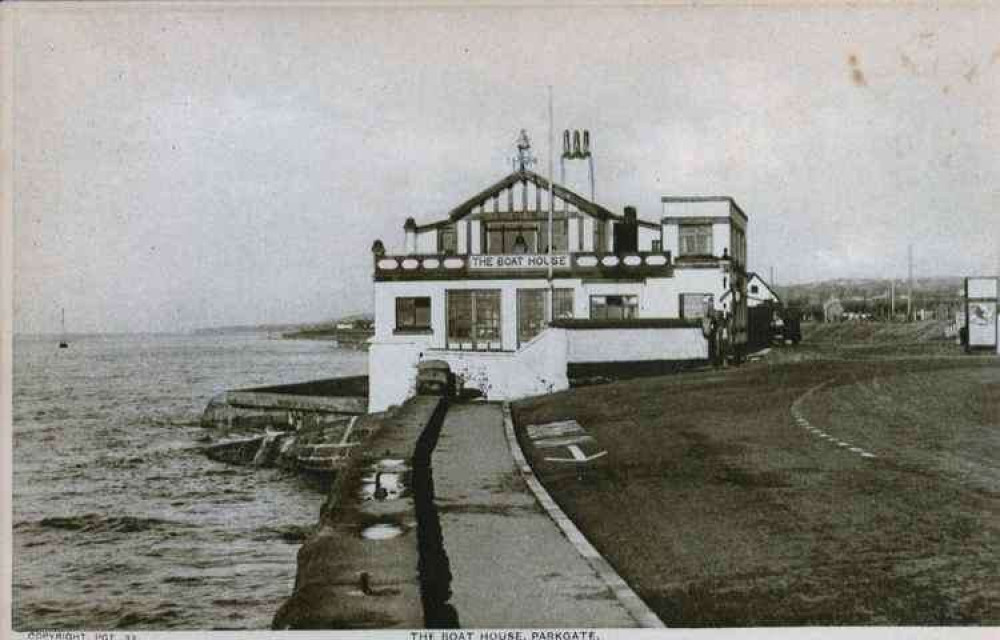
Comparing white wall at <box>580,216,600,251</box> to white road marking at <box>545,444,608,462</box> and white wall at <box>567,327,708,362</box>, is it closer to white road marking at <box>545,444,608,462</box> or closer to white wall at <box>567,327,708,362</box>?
white wall at <box>567,327,708,362</box>

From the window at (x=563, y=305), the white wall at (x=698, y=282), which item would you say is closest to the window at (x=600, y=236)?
the window at (x=563, y=305)

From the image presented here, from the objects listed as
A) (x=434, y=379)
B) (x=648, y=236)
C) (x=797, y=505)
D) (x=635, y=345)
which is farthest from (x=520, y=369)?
(x=797, y=505)

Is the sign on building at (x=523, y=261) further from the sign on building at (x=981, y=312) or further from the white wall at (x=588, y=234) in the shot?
the sign on building at (x=981, y=312)

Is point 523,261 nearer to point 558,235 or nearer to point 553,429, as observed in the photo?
point 558,235

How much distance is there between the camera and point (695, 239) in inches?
1415

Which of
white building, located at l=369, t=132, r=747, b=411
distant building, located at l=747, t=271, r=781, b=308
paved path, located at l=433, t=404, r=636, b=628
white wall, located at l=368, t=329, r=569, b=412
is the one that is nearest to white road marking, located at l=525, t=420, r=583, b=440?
paved path, located at l=433, t=404, r=636, b=628

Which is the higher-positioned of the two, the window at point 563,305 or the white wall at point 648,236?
the white wall at point 648,236

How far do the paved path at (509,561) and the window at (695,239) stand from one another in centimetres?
2436

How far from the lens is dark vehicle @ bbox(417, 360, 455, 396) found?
907 inches

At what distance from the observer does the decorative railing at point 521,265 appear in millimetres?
34594

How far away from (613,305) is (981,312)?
12.6 metres

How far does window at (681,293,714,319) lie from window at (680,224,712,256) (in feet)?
6.31

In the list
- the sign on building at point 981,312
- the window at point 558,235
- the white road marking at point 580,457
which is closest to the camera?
the white road marking at point 580,457

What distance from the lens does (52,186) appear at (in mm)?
11906
